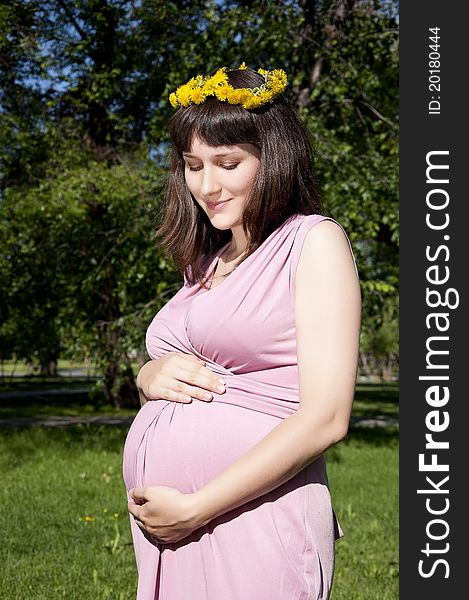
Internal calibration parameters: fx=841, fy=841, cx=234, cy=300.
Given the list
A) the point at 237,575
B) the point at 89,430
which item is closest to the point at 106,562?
the point at 237,575

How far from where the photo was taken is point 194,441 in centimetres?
185

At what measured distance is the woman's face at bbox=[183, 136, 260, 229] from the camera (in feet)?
6.07

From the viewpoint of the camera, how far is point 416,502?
4.20 metres

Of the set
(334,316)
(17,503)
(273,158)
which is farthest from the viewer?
(17,503)

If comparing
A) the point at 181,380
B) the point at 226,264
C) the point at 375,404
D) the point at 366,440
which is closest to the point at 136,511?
the point at 181,380

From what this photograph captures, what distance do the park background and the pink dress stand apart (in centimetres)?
421

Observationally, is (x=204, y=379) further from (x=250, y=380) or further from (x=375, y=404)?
(x=375, y=404)

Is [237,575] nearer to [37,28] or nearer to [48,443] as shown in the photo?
[48,443]

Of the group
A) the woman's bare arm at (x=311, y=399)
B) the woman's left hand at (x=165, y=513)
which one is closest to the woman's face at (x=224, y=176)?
the woman's bare arm at (x=311, y=399)

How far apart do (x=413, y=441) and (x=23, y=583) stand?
2299 mm

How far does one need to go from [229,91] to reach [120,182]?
312 inches

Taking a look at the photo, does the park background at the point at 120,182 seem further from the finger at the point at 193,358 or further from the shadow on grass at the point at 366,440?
the finger at the point at 193,358

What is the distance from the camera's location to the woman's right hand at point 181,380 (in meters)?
1.86

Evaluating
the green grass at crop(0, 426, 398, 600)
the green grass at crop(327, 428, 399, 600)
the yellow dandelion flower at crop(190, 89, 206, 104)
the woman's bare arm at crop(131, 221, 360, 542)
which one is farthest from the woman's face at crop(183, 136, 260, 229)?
the green grass at crop(327, 428, 399, 600)
